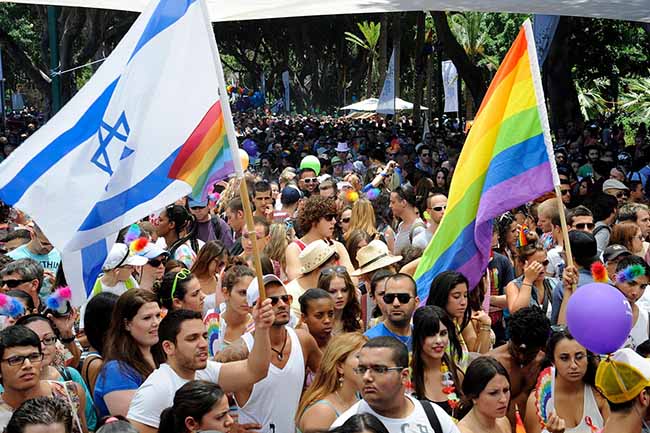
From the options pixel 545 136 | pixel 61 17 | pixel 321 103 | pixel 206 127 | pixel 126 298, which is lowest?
pixel 321 103

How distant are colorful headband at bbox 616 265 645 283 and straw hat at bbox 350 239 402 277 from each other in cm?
162

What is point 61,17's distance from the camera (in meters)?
35.0

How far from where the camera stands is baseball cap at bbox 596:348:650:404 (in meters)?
4.81

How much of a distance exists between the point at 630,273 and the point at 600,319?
79.8 inches

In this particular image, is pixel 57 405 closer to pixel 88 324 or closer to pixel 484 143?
pixel 88 324

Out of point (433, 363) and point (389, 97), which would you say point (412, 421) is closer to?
point (433, 363)

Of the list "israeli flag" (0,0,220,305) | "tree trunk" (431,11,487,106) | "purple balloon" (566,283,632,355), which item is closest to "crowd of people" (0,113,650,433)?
"purple balloon" (566,283,632,355)

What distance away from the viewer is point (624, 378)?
483cm

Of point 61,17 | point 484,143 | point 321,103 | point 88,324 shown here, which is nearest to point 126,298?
point 88,324

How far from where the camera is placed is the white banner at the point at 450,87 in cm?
3028

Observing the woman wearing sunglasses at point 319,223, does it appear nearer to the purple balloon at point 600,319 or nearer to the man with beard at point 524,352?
the man with beard at point 524,352

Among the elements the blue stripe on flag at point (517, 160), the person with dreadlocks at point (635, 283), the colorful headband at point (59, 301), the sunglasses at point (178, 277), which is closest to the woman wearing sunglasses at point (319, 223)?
the sunglasses at point (178, 277)

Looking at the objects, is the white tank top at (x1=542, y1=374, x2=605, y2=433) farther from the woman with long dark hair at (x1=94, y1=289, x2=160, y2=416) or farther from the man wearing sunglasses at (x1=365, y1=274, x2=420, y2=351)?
the woman with long dark hair at (x1=94, y1=289, x2=160, y2=416)

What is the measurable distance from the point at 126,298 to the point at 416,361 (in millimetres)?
1570
